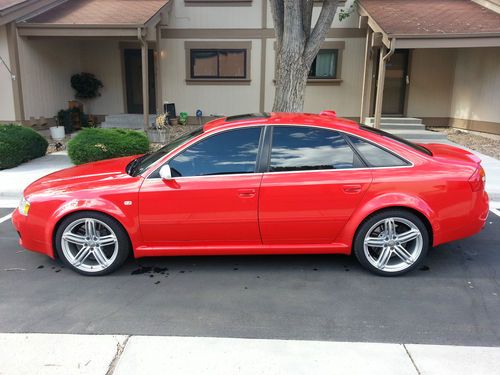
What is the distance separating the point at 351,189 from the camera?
388cm

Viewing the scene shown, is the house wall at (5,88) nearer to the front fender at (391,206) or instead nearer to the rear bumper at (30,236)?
the rear bumper at (30,236)

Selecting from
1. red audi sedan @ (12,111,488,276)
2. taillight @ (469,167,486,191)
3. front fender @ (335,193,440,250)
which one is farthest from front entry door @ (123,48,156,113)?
taillight @ (469,167,486,191)

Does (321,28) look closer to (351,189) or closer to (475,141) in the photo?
(351,189)

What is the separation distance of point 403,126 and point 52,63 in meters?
11.0

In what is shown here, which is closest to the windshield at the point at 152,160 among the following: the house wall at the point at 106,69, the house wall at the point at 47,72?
the house wall at the point at 47,72

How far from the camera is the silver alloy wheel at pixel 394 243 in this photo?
13.0ft

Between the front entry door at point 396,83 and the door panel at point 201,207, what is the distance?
38.3ft

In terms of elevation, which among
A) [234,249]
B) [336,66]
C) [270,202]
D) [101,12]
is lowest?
[234,249]

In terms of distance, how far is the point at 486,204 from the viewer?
413 cm

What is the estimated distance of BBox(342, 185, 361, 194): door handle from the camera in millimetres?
3881

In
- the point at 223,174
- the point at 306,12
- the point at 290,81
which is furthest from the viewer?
the point at 290,81

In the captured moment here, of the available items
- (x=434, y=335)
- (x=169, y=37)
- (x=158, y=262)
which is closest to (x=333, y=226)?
(x=434, y=335)

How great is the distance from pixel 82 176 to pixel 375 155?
113 inches

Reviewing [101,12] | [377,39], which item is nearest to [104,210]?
[377,39]
